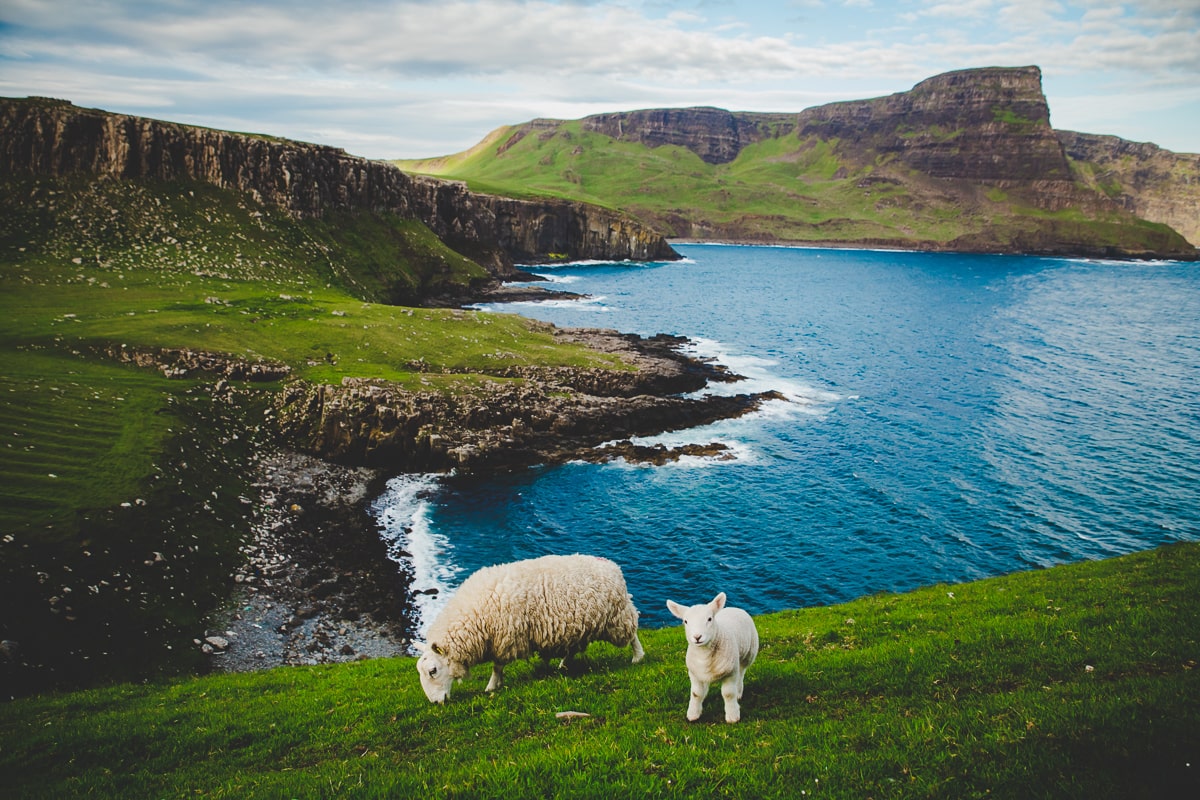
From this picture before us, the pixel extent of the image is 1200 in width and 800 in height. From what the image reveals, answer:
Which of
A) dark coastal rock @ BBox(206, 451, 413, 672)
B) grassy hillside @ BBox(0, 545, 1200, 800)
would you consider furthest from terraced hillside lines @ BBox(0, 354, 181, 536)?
grassy hillside @ BBox(0, 545, 1200, 800)

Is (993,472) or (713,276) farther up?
(713,276)

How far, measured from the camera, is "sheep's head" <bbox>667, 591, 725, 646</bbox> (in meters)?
10.5

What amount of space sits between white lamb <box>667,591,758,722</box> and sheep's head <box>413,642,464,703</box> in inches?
239

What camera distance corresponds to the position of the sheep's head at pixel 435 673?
45.5 feet

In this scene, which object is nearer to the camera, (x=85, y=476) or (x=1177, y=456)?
(x=85, y=476)

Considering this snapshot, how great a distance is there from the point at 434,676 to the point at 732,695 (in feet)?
23.3

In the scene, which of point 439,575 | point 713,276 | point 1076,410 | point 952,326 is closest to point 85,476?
point 439,575

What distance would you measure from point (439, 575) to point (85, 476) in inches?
758

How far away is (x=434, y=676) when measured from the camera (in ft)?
46.1

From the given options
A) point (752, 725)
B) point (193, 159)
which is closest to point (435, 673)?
point (752, 725)

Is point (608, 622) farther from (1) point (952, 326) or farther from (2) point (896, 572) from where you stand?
(1) point (952, 326)

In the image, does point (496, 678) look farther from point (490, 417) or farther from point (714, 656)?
point (490, 417)

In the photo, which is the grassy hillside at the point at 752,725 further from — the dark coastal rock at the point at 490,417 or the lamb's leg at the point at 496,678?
the dark coastal rock at the point at 490,417

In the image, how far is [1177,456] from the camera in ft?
169
